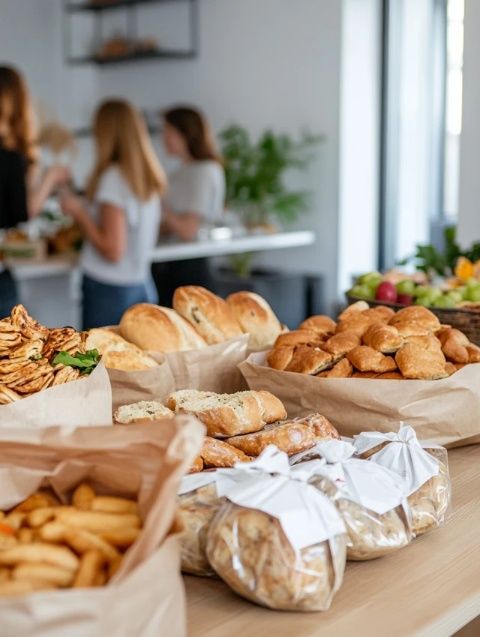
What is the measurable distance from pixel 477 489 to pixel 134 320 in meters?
0.76

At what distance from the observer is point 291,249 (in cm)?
687

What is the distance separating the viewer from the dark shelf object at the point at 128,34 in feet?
23.5

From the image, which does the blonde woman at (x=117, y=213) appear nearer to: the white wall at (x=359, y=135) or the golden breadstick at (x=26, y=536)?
the white wall at (x=359, y=135)

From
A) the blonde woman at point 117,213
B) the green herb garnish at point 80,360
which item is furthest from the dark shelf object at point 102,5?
the green herb garnish at point 80,360

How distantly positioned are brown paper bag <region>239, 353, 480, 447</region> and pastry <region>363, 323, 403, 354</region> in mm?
103

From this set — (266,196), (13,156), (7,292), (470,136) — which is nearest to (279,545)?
(470,136)

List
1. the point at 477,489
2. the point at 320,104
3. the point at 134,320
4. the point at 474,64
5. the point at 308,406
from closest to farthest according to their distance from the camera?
the point at 477,489, the point at 308,406, the point at 134,320, the point at 474,64, the point at 320,104

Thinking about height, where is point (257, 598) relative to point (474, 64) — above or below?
below

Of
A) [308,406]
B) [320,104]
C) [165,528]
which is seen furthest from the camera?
[320,104]

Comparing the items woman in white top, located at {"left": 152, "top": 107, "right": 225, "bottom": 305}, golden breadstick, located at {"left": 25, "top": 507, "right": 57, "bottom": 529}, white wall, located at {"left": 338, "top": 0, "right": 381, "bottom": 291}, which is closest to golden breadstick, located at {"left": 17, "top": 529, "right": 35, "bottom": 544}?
golden breadstick, located at {"left": 25, "top": 507, "right": 57, "bottom": 529}

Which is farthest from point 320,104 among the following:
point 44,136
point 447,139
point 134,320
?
point 134,320

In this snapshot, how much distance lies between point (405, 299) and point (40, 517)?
1543 millimetres

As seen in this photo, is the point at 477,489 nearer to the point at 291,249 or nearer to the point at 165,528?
the point at 165,528

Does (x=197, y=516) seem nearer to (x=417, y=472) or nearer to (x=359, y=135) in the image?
(x=417, y=472)
